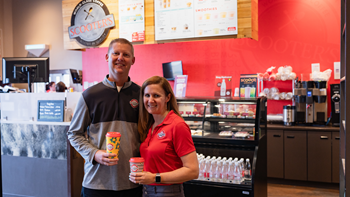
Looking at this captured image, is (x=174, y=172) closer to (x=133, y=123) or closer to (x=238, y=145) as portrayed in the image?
(x=133, y=123)

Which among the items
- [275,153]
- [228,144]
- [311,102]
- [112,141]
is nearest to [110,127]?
[112,141]

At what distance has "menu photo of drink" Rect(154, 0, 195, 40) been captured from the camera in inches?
179

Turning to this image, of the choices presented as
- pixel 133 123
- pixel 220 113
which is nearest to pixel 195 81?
pixel 220 113

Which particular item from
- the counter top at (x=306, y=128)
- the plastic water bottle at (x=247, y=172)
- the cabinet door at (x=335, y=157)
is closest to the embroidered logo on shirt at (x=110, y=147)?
the plastic water bottle at (x=247, y=172)

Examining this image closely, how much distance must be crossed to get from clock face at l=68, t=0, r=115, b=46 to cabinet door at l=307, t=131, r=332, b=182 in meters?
3.89

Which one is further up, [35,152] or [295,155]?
[35,152]

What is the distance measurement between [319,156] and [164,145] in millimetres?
4059

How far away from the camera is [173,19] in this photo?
4629 millimetres

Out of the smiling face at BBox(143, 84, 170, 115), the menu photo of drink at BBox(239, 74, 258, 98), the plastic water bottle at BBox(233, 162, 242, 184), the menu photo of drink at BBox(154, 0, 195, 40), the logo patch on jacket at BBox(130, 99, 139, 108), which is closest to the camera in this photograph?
the smiling face at BBox(143, 84, 170, 115)

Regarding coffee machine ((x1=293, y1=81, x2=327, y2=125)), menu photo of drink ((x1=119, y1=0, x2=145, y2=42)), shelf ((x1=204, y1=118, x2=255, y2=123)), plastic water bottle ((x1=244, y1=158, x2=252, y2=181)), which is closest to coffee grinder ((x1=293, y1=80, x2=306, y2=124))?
coffee machine ((x1=293, y1=81, x2=327, y2=125))

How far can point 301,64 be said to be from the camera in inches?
221

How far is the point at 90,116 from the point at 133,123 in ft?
0.94

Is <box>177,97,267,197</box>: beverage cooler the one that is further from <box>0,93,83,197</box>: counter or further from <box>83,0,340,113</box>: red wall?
<box>83,0,340,113</box>: red wall

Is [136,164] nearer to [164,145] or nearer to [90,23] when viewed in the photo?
[164,145]
